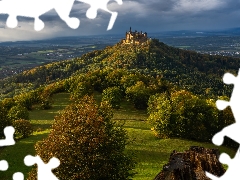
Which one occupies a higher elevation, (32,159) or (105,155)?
(32,159)

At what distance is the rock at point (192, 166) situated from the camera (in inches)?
554

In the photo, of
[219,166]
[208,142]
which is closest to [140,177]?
[219,166]

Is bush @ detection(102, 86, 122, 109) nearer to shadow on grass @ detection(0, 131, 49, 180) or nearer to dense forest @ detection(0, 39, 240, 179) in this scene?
dense forest @ detection(0, 39, 240, 179)

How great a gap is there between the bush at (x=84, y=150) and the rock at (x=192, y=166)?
6937mm

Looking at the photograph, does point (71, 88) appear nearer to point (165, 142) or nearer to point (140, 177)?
point (165, 142)

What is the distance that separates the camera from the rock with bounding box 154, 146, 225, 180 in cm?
1407

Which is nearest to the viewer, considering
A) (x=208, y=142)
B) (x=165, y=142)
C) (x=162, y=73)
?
(x=165, y=142)

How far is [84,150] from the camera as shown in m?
21.2

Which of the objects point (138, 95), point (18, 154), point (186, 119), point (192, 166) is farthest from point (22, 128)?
point (192, 166)

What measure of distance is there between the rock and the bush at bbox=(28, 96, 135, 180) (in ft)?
22.8

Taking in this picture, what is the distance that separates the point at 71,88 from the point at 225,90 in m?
91.2

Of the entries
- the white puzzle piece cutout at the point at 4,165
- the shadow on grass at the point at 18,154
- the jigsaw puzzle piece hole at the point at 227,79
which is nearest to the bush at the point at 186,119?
the shadow on grass at the point at 18,154

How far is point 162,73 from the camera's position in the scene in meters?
163

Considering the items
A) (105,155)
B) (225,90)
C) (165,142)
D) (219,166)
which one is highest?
(219,166)
